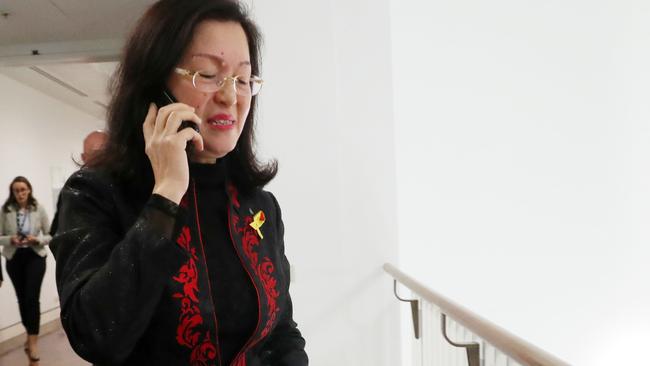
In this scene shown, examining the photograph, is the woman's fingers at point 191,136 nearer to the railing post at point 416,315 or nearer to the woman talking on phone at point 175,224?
the woman talking on phone at point 175,224

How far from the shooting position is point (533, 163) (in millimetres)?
2707

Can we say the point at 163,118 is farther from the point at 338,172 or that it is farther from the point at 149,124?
the point at 338,172

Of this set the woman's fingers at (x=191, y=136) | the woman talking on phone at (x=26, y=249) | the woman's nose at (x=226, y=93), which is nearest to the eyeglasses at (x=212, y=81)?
the woman's nose at (x=226, y=93)

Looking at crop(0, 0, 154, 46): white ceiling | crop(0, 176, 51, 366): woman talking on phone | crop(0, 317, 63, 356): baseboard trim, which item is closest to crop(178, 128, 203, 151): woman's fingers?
crop(0, 0, 154, 46): white ceiling

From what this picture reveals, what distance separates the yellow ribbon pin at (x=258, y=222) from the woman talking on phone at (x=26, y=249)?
4.28 m

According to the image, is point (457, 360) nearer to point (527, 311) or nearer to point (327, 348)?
point (327, 348)

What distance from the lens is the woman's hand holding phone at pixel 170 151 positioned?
2.15ft

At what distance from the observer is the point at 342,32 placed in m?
2.39

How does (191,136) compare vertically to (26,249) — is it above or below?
above

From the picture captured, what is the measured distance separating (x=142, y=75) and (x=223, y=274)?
355mm

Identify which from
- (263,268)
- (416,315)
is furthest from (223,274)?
(416,315)

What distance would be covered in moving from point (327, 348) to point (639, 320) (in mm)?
1833

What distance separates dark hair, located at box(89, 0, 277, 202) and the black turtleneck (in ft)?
0.36

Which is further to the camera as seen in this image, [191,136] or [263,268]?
[263,268]
